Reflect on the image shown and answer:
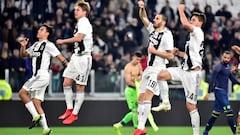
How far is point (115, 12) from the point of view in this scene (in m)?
28.4

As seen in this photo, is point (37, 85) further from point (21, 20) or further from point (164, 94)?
point (21, 20)

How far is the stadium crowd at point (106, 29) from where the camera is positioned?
1031 inches

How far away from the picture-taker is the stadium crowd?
26188 mm

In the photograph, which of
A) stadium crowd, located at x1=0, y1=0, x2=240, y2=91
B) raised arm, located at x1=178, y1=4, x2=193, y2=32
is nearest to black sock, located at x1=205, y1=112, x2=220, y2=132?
raised arm, located at x1=178, y1=4, x2=193, y2=32

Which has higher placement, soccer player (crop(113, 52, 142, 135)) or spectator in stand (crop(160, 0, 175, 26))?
spectator in stand (crop(160, 0, 175, 26))

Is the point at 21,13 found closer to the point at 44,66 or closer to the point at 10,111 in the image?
the point at 10,111

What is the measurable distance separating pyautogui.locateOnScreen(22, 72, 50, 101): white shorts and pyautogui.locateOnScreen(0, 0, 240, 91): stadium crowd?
6.05m

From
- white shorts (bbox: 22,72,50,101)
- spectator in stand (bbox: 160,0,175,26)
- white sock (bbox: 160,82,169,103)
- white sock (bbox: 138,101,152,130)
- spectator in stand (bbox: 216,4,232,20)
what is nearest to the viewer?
white sock (bbox: 138,101,152,130)

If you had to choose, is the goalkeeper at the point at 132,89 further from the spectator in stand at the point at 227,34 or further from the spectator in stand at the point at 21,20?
the spectator in stand at the point at 227,34

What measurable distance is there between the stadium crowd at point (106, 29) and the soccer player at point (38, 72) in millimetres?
6121

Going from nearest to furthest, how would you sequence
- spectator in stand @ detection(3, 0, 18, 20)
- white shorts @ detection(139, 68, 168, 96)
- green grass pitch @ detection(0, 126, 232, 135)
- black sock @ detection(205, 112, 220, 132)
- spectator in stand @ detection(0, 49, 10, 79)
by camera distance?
white shorts @ detection(139, 68, 168, 96), black sock @ detection(205, 112, 220, 132), green grass pitch @ detection(0, 126, 232, 135), spectator in stand @ detection(0, 49, 10, 79), spectator in stand @ detection(3, 0, 18, 20)

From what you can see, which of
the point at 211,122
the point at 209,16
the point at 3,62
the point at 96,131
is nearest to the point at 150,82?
the point at 211,122

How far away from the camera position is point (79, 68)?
61.7ft

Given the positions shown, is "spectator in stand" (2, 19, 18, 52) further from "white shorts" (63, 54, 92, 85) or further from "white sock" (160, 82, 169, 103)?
"white sock" (160, 82, 169, 103)
